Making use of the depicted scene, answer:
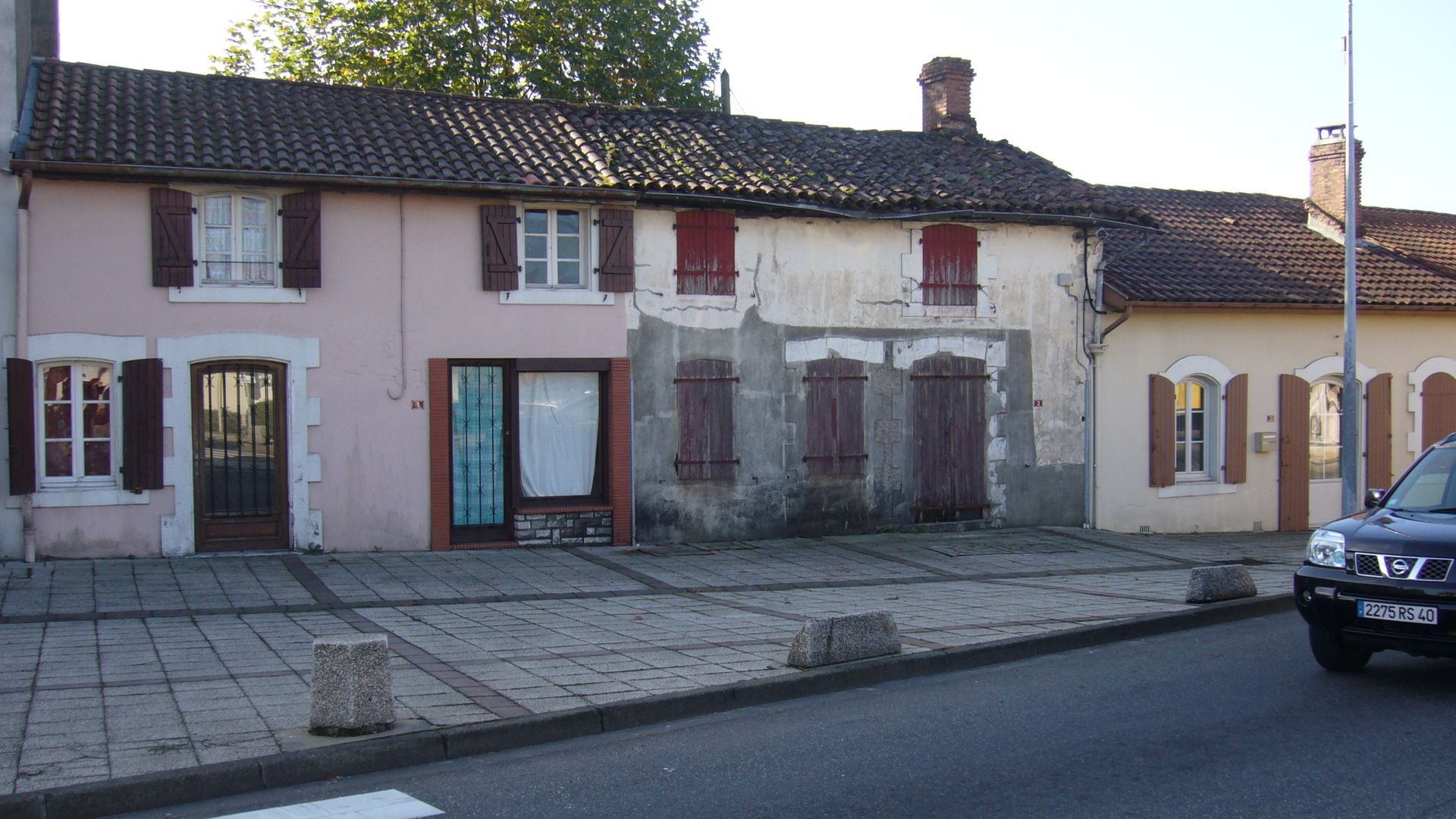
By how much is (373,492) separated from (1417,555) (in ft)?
36.3

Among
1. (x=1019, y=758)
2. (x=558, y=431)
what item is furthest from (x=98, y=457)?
(x=1019, y=758)

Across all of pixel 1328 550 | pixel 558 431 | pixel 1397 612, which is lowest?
pixel 1397 612

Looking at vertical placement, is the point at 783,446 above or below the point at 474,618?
above

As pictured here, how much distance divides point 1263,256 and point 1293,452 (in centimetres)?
362

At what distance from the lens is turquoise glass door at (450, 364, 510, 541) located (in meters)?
15.3

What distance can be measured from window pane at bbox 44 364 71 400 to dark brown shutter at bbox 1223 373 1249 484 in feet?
54.4

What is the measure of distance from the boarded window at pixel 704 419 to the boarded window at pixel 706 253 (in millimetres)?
991

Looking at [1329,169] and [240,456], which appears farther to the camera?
[1329,169]

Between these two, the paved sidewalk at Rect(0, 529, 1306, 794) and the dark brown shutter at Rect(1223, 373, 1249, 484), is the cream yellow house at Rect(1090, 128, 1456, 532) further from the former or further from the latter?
the paved sidewalk at Rect(0, 529, 1306, 794)

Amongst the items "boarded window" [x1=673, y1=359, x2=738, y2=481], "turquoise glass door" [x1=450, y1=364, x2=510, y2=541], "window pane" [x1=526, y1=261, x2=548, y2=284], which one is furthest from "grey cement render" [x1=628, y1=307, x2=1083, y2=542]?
"turquoise glass door" [x1=450, y1=364, x2=510, y2=541]

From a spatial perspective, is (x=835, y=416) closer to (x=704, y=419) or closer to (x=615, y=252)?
(x=704, y=419)

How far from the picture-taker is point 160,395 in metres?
13.9

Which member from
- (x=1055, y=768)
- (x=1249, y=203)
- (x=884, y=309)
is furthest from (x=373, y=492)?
(x=1249, y=203)

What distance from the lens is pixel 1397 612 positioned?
772cm
